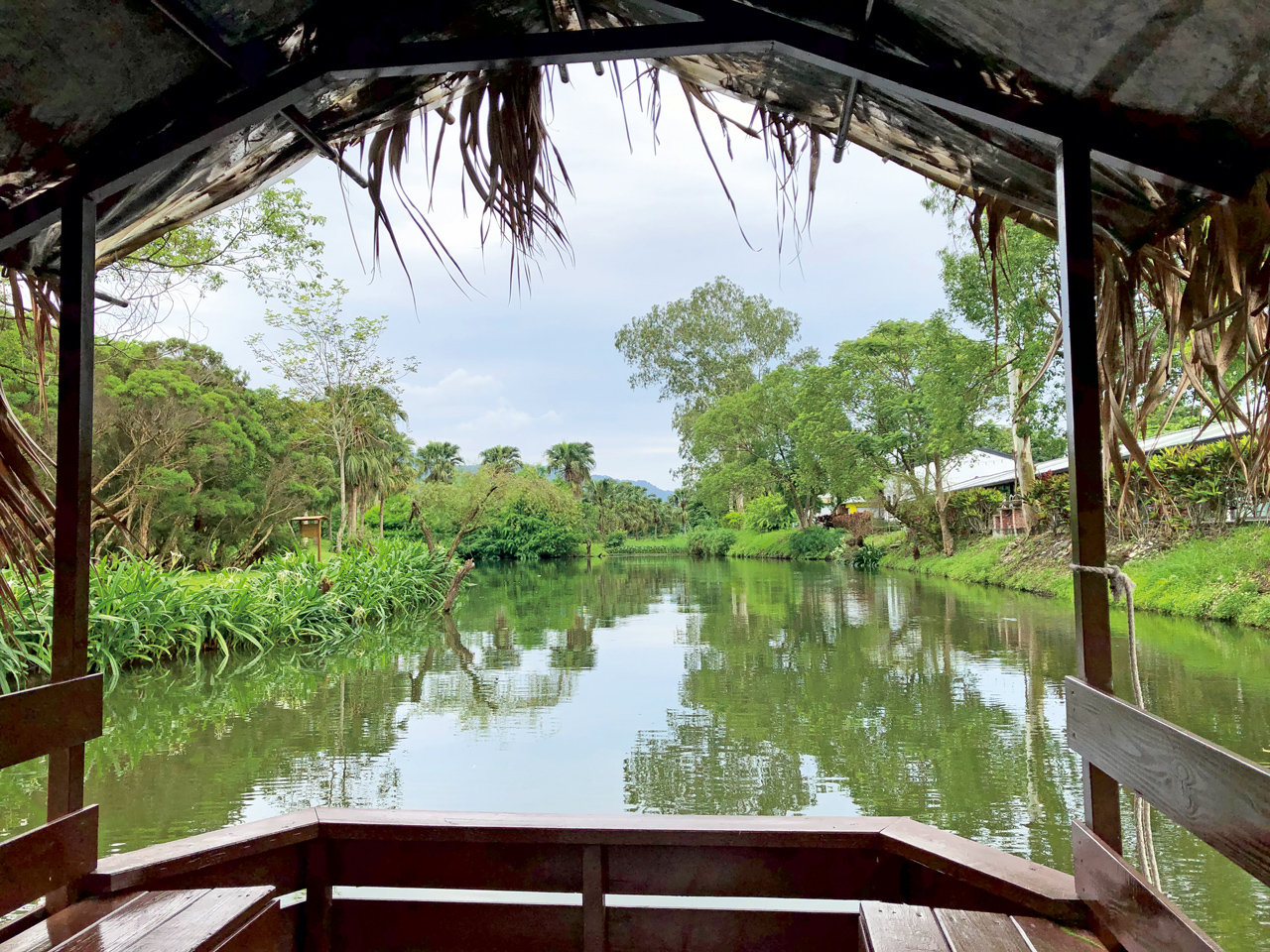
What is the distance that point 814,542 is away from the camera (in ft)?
81.8

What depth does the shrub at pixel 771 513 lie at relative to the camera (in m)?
29.3

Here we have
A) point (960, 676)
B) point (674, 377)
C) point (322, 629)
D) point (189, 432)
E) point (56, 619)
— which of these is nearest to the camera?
point (56, 619)

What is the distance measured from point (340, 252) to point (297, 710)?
179 feet

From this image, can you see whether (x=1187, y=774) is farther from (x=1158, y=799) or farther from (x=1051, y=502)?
(x=1051, y=502)

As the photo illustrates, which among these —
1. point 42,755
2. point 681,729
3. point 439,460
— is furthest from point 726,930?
point 439,460

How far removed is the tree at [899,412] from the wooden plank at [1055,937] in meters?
14.7

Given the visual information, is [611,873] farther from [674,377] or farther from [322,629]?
[674,377]

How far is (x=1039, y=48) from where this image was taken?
1375 mm

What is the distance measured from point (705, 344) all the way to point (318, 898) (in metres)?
28.7

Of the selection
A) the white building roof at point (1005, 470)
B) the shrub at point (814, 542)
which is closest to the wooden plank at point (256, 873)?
the white building roof at point (1005, 470)

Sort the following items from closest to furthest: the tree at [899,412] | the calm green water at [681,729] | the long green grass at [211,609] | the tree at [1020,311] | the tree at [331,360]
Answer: the calm green water at [681,729]
the long green grass at [211,609]
the tree at [1020,311]
the tree at [331,360]
the tree at [899,412]

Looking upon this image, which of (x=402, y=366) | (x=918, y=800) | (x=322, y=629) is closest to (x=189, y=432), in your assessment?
(x=402, y=366)

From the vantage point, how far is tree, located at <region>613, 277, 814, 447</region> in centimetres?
2925

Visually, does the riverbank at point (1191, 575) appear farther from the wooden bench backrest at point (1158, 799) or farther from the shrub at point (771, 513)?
the shrub at point (771, 513)
